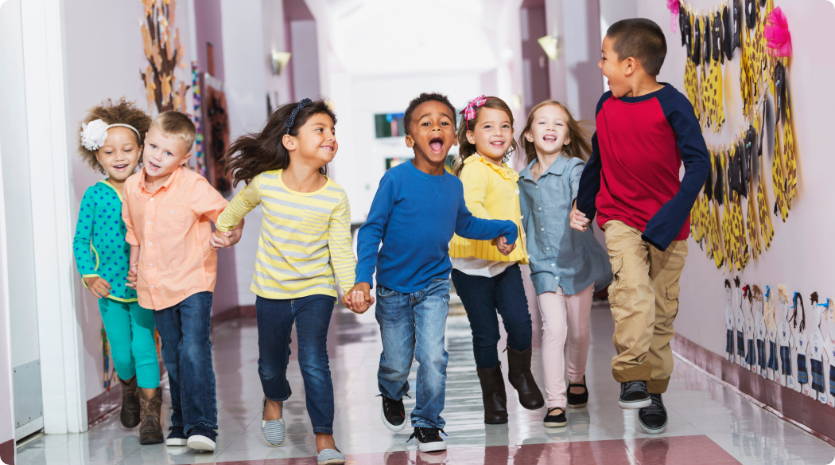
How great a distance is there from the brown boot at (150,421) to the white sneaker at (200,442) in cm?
28

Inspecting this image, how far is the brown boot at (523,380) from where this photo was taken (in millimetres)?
3303

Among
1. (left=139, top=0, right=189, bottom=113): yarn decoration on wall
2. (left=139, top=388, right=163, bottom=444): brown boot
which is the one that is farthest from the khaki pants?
(left=139, top=0, right=189, bottom=113): yarn decoration on wall

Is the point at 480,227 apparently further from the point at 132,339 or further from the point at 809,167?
the point at 132,339

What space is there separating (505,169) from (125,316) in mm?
1440

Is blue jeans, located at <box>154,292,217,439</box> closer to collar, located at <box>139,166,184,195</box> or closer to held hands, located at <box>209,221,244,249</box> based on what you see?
held hands, located at <box>209,221,244,249</box>

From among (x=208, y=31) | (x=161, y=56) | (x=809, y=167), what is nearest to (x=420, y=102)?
(x=809, y=167)

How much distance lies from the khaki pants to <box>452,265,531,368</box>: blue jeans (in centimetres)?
39

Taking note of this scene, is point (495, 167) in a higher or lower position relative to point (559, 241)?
higher

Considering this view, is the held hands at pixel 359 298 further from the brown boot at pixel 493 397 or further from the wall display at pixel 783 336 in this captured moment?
the wall display at pixel 783 336

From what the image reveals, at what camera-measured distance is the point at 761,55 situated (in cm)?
314

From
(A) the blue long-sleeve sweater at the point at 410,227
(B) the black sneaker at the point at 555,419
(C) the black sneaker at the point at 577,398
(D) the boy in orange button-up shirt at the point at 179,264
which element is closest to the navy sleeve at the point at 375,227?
(A) the blue long-sleeve sweater at the point at 410,227

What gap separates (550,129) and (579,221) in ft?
1.33

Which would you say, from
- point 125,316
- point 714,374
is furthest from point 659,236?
point 125,316

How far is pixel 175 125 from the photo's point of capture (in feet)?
10.6
